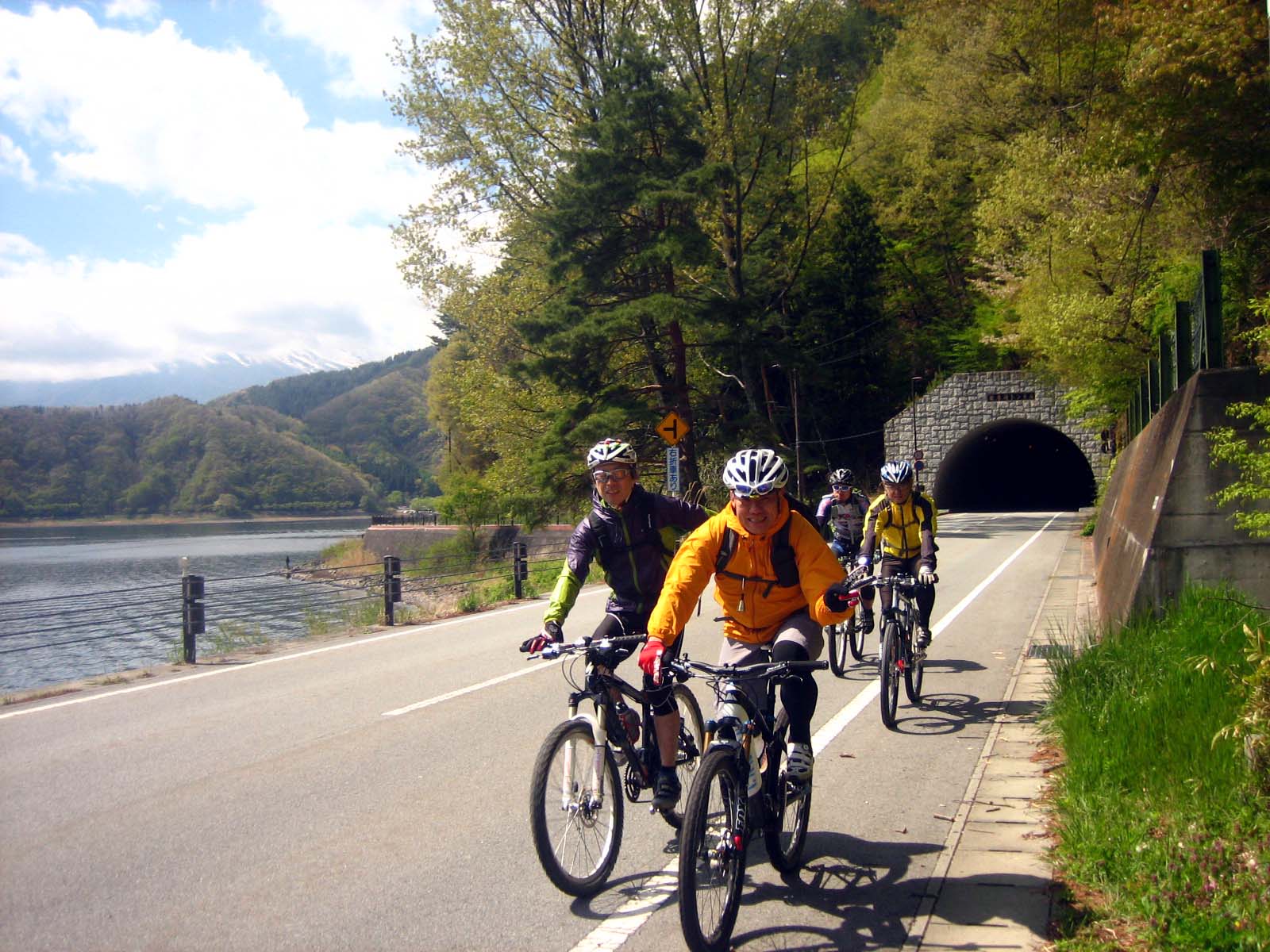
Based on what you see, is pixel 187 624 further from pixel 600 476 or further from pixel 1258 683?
pixel 1258 683

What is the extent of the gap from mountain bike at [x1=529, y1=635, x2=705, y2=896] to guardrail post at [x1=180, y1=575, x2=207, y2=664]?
347 inches

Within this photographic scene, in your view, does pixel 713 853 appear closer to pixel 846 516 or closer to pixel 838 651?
pixel 838 651

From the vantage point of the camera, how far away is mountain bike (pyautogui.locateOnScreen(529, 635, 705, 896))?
176 inches

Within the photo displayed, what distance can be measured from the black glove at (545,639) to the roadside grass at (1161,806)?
2.48 m

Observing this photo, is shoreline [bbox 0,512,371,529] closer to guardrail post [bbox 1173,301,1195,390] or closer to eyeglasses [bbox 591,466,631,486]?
guardrail post [bbox 1173,301,1195,390]

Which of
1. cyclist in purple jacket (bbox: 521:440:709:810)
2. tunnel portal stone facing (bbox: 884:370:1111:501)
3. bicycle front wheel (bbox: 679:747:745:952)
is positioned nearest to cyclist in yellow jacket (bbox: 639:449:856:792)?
bicycle front wheel (bbox: 679:747:745:952)

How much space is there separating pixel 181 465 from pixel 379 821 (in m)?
73.2

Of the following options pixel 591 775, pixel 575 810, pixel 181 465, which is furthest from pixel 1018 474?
pixel 575 810

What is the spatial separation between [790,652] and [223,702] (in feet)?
22.5

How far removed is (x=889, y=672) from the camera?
25.5ft

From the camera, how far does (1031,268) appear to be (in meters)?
26.8

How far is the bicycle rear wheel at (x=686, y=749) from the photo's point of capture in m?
5.10

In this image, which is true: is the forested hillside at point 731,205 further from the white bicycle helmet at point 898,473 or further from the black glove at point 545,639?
the black glove at point 545,639

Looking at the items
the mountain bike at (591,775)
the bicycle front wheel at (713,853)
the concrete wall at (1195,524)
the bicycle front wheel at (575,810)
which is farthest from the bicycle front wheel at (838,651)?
the bicycle front wheel at (713,853)
